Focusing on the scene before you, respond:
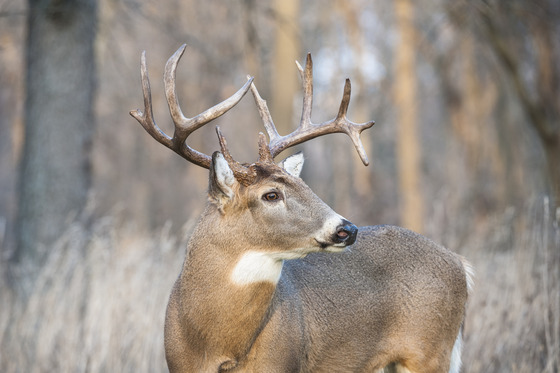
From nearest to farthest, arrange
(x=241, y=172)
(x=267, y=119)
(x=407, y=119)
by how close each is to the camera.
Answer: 1. (x=241, y=172)
2. (x=267, y=119)
3. (x=407, y=119)

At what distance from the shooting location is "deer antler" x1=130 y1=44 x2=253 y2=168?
4.66 metres

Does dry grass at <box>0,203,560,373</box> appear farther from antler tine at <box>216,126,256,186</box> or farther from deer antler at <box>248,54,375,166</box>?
antler tine at <box>216,126,256,186</box>

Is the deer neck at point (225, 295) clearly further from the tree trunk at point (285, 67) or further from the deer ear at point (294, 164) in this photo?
the tree trunk at point (285, 67)

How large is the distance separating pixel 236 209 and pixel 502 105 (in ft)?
51.1

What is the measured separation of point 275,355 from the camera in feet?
14.7

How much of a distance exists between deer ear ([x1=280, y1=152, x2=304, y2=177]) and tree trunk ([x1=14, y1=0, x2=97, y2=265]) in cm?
401

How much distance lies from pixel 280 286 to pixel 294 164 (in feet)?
2.95

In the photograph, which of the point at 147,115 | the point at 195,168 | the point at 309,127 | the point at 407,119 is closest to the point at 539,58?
the point at 407,119

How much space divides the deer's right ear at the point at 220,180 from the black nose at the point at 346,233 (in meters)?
0.75

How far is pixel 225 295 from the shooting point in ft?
14.8

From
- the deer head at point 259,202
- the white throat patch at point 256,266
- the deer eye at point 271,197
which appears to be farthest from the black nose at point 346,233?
the deer eye at point 271,197

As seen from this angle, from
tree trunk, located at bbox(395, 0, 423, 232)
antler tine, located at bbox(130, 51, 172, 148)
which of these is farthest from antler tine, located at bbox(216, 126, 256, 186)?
tree trunk, located at bbox(395, 0, 423, 232)

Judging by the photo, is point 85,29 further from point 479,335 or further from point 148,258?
point 479,335

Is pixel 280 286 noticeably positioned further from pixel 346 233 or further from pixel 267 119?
pixel 267 119
